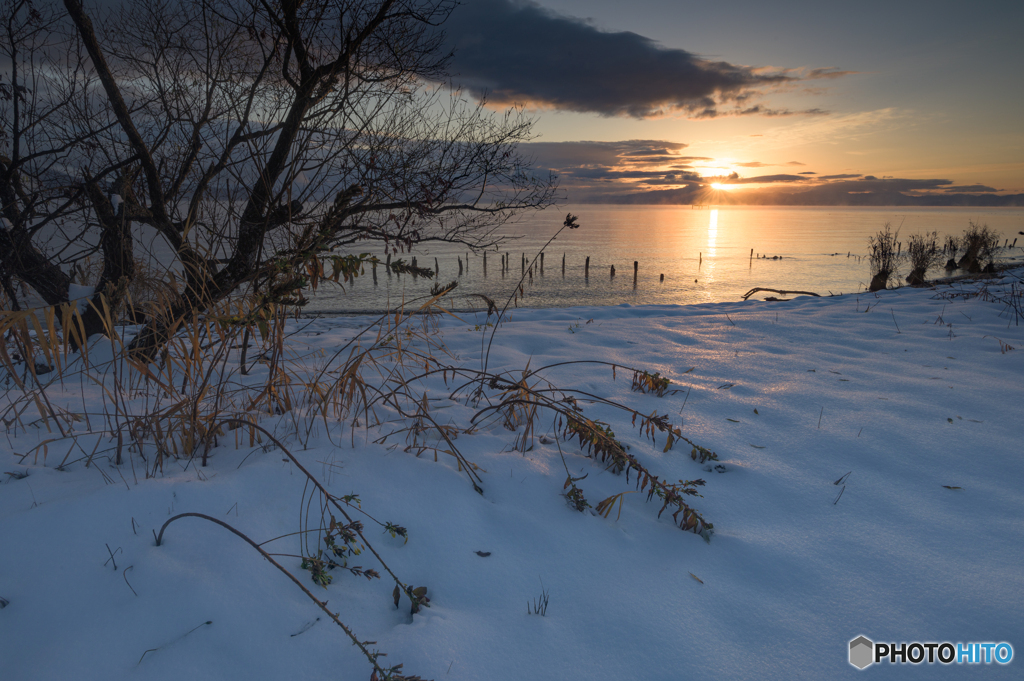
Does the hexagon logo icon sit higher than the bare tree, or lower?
lower

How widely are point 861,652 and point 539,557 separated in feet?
3.24

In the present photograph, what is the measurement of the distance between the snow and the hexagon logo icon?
0.03 metres

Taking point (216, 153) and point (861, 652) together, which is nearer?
point (861, 652)

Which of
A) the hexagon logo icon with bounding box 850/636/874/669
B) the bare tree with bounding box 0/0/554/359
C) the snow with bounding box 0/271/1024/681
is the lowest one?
the hexagon logo icon with bounding box 850/636/874/669

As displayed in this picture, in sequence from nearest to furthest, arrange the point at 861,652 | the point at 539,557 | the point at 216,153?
the point at 861,652 < the point at 539,557 < the point at 216,153

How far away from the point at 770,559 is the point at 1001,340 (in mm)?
4550

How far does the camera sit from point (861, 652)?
133 centimetres

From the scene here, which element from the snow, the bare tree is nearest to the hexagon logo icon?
the snow

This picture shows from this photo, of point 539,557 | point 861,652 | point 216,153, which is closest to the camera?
point 861,652

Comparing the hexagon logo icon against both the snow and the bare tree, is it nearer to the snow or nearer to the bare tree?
the snow

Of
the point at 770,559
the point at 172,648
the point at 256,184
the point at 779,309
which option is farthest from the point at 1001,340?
the point at 256,184

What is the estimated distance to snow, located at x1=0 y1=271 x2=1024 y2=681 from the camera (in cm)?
124

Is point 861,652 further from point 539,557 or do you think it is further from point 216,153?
point 216,153

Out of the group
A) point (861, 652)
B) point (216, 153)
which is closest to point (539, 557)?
point (861, 652)
